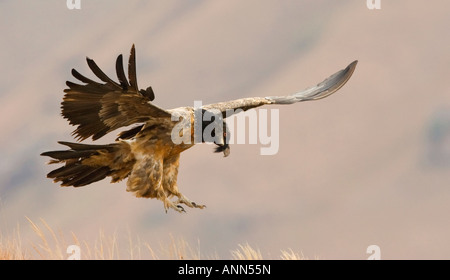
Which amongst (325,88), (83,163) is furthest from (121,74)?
(325,88)

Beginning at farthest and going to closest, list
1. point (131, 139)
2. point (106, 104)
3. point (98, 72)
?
point (131, 139) → point (106, 104) → point (98, 72)

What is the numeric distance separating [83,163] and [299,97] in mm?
3753

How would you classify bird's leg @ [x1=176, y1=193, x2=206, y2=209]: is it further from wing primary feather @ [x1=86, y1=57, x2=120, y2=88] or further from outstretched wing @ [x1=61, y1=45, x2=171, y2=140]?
wing primary feather @ [x1=86, y1=57, x2=120, y2=88]

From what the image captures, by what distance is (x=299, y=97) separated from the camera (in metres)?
10.4

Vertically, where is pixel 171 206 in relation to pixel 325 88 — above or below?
below

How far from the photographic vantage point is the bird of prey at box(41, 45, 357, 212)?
25.6ft

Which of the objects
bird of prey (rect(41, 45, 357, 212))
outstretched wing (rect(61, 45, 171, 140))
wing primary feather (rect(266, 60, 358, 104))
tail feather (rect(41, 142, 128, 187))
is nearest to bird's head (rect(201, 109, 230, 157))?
bird of prey (rect(41, 45, 357, 212))

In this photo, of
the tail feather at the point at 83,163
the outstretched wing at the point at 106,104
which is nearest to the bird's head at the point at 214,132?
the outstretched wing at the point at 106,104

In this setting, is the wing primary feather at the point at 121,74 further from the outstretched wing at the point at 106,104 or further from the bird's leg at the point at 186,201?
the bird's leg at the point at 186,201

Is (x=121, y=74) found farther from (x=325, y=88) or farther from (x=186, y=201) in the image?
(x=325, y=88)

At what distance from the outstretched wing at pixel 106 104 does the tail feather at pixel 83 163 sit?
231 millimetres
